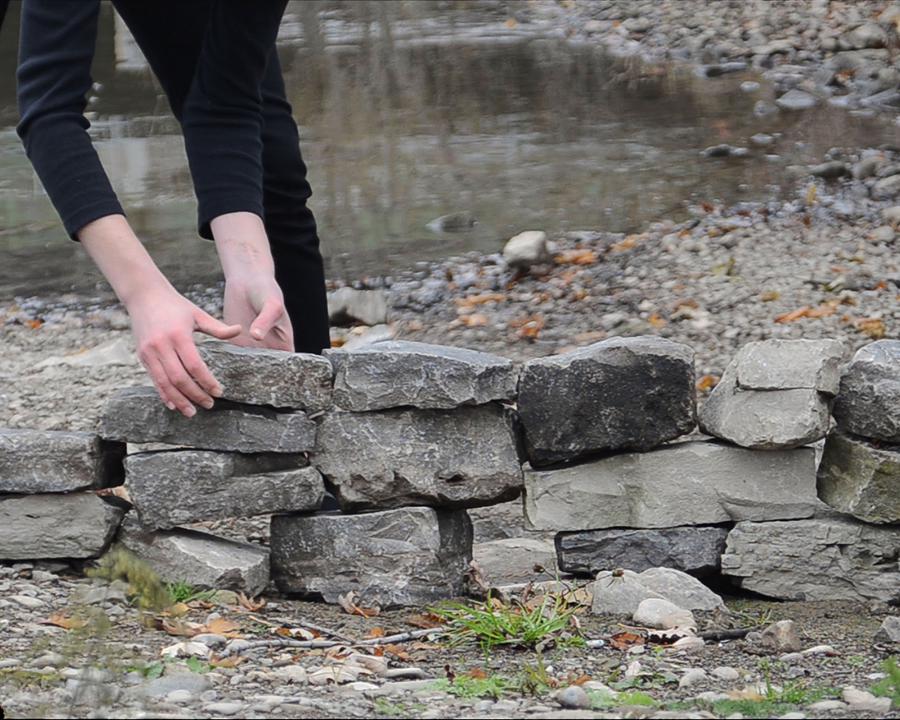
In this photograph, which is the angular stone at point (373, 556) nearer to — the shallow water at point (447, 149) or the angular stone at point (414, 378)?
the angular stone at point (414, 378)

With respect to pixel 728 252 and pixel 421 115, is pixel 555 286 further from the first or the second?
pixel 421 115

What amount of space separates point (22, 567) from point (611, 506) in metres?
1.48

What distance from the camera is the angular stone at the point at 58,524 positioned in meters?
3.42

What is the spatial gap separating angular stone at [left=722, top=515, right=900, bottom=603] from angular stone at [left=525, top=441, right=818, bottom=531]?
0.15 feet

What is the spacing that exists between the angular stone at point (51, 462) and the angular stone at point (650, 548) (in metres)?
1.20

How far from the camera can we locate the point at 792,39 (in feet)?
37.2

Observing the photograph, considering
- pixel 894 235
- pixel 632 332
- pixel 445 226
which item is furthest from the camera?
pixel 445 226

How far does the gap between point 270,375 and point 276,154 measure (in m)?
0.74

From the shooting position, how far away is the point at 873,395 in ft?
10.9

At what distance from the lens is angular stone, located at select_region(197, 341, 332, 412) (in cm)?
321

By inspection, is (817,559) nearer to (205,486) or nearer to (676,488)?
(676,488)

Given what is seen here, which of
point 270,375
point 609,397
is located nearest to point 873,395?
point 609,397

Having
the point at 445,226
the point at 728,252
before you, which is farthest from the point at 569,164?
the point at 728,252

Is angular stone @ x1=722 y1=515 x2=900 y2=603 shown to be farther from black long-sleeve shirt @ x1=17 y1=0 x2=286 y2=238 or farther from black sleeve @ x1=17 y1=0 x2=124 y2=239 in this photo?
black sleeve @ x1=17 y1=0 x2=124 y2=239
